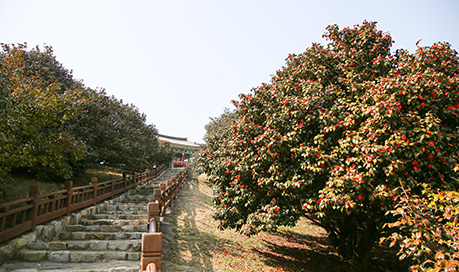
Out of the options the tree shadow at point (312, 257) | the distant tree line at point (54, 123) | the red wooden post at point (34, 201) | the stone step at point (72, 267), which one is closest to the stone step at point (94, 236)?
the red wooden post at point (34, 201)

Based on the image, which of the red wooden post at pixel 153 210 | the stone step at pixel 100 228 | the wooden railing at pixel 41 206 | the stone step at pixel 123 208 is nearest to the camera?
the wooden railing at pixel 41 206

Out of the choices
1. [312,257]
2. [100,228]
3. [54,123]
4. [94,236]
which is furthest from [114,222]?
[312,257]

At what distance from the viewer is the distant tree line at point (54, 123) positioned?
5695 millimetres

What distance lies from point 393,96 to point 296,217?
3357 mm

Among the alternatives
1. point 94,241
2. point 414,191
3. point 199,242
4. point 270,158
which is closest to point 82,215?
point 94,241

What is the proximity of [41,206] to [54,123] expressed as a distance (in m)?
2.38

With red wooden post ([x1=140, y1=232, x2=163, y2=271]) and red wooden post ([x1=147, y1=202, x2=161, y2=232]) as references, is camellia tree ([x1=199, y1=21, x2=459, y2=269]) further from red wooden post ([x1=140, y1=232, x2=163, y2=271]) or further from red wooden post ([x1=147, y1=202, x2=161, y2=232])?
red wooden post ([x1=140, y1=232, x2=163, y2=271])

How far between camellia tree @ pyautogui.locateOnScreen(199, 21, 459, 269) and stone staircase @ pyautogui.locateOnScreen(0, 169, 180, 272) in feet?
9.27

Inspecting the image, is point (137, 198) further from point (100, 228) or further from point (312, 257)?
point (312, 257)

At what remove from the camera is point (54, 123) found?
7.82 m

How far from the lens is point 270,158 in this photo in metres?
6.24

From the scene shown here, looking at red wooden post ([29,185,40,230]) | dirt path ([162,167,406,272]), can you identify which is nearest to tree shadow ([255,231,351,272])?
dirt path ([162,167,406,272])

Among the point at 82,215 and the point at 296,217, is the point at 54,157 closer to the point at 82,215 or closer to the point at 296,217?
the point at 82,215

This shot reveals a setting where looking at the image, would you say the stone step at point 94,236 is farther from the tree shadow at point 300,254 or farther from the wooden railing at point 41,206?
the tree shadow at point 300,254
